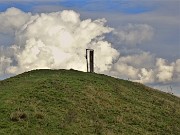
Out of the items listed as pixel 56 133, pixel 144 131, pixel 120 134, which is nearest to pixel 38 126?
pixel 56 133

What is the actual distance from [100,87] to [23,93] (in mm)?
11106

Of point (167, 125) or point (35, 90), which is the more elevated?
point (35, 90)

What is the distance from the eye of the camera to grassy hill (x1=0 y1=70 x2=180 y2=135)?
33938 millimetres

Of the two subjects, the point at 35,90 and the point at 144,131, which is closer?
the point at 144,131

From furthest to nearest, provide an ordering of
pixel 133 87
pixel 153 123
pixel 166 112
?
1. pixel 133 87
2. pixel 166 112
3. pixel 153 123

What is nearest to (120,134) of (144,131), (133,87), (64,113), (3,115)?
(144,131)

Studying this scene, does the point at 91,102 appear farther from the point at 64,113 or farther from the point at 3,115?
the point at 3,115

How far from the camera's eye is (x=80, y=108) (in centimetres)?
3919

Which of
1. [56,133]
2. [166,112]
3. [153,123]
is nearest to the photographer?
[56,133]

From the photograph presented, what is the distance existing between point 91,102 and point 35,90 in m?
6.62

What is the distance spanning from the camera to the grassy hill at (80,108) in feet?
111

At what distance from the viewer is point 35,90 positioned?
41750 mm

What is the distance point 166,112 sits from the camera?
44844 millimetres

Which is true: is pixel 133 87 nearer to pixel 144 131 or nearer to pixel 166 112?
pixel 166 112
